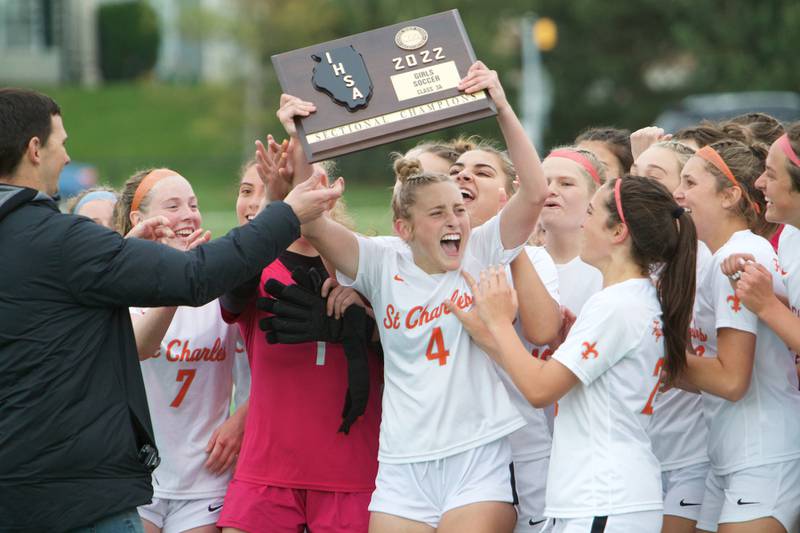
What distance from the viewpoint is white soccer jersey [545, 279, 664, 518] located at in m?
3.99

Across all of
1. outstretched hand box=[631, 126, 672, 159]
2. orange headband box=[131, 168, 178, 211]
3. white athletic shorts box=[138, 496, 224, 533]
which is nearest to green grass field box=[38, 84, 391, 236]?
outstretched hand box=[631, 126, 672, 159]

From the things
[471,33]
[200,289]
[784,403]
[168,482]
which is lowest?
[168,482]

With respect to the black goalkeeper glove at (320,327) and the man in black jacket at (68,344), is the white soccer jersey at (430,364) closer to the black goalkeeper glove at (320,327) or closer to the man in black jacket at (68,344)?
the black goalkeeper glove at (320,327)

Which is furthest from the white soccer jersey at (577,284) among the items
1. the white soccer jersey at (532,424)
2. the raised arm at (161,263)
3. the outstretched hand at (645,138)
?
the raised arm at (161,263)

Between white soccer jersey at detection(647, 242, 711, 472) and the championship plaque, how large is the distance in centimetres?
146

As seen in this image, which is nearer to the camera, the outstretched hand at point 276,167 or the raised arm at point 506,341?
the raised arm at point 506,341

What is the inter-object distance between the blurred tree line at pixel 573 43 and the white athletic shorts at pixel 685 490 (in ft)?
96.7

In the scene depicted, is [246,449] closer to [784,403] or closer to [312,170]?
[312,170]

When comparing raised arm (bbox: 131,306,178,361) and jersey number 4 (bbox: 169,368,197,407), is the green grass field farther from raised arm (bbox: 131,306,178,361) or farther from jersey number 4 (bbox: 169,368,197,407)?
raised arm (bbox: 131,306,178,361)

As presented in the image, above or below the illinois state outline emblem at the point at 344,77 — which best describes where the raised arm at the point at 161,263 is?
below

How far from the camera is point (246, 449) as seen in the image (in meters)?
4.80

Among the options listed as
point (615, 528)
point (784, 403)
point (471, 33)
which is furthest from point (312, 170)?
point (471, 33)

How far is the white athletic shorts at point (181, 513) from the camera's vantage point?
4941 mm

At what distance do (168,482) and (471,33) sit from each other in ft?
105
